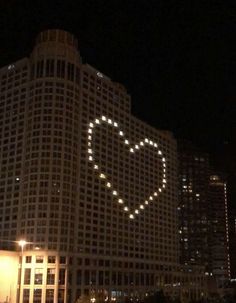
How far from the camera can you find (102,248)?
6919 inches

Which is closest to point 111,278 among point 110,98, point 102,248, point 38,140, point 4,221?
point 102,248

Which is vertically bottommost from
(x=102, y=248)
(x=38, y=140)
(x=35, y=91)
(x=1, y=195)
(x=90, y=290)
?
(x=90, y=290)

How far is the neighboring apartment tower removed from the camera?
154375 mm

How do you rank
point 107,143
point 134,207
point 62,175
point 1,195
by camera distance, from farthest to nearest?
point 134,207 < point 107,143 < point 1,195 < point 62,175

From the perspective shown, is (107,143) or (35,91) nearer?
(35,91)

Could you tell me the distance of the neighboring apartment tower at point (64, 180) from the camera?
154 m

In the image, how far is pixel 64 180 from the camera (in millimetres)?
161125

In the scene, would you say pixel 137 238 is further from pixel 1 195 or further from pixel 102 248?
pixel 1 195

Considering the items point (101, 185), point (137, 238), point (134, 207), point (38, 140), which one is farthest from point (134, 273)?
point (38, 140)

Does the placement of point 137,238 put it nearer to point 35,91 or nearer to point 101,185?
point 101,185

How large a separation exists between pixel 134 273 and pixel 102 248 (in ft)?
79.7

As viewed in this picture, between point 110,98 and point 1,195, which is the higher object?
point 110,98

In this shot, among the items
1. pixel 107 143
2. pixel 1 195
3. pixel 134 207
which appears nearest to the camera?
pixel 1 195

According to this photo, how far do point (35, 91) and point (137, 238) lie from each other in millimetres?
76630
